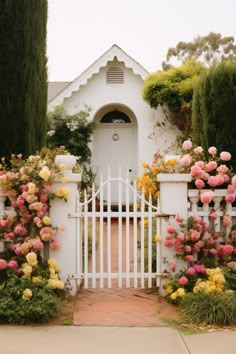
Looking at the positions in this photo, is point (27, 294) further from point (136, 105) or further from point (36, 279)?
point (136, 105)

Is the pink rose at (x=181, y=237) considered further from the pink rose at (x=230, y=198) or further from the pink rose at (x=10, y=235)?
the pink rose at (x=10, y=235)

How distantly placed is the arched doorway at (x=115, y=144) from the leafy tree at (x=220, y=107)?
8.31 metres

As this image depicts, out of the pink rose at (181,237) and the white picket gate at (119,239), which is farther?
the white picket gate at (119,239)

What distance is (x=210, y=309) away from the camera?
4758 mm

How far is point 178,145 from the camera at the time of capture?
44.1ft

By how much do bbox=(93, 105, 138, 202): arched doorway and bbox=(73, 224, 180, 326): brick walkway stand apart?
881 cm

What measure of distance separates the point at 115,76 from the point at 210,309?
10.4m

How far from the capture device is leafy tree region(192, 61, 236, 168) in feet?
20.5

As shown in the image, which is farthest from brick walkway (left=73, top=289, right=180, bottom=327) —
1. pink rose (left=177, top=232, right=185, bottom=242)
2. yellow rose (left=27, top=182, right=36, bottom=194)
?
yellow rose (left=27, top=182, right=36, bottom=194)

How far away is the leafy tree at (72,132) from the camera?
13688 millimetres

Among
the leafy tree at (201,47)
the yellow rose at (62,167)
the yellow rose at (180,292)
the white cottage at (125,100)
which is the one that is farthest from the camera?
the leafy tree at (201,47)

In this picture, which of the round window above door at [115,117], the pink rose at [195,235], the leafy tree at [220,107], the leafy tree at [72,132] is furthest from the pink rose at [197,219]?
the round window above door at [115,117]

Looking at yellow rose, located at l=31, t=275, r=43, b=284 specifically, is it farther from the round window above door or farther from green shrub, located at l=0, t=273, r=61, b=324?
the round window above door

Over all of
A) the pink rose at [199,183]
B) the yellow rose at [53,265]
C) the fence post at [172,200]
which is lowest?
the yellow rose at [53,265]
